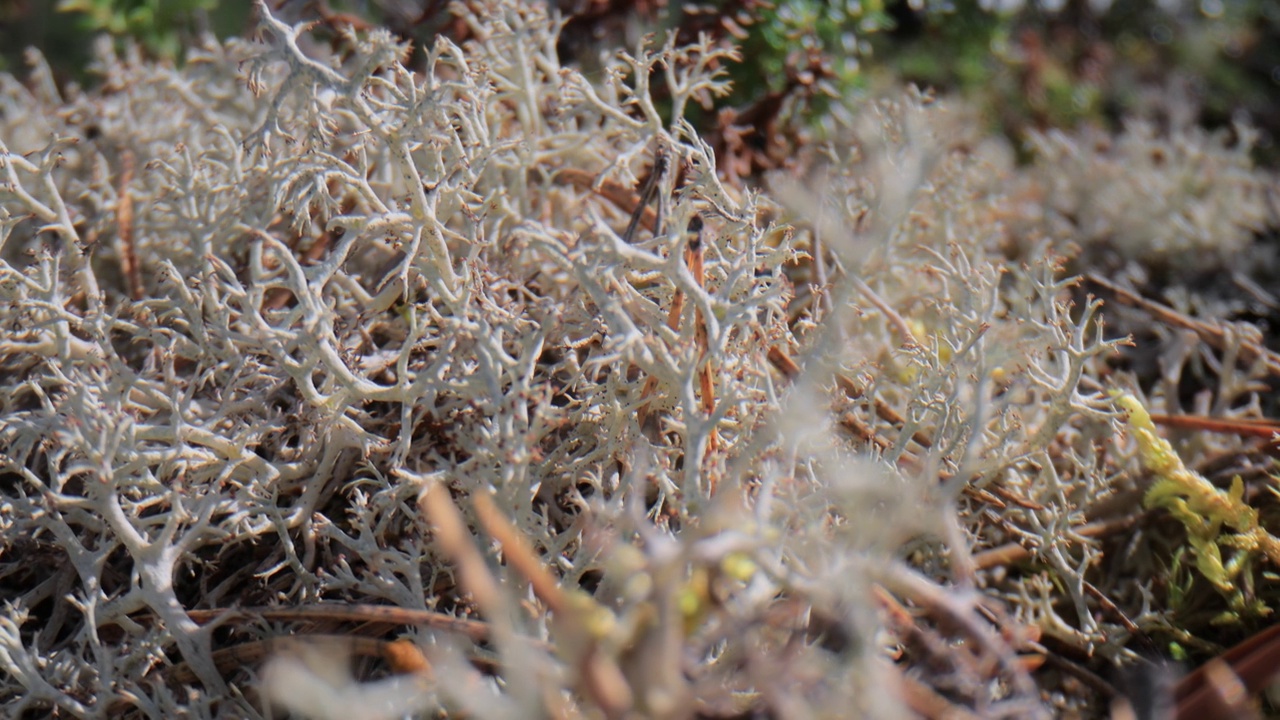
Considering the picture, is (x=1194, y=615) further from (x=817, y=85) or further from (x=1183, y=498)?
(x=817, y=85)

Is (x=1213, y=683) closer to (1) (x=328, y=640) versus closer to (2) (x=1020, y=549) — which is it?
(2) (x=1020, y=549)

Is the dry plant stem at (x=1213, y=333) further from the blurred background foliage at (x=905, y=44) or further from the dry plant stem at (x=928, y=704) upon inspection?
the dry plant stem at (x=928, y=704)

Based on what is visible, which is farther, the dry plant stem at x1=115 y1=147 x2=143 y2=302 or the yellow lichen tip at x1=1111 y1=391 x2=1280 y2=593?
the dry plant stem at x1=115 y1=147 x2=143 y2=302

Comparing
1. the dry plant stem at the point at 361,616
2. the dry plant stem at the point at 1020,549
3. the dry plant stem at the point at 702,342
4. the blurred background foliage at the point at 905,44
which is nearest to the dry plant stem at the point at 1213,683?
the dry plant stem at the point at 1020,549

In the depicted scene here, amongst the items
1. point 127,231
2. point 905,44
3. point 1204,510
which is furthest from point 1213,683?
point 905,44

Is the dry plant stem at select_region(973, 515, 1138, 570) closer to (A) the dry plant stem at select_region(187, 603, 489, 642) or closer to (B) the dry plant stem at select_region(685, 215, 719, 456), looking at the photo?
(B) the dry plant stem at select_region(685, 215, 719, 456)

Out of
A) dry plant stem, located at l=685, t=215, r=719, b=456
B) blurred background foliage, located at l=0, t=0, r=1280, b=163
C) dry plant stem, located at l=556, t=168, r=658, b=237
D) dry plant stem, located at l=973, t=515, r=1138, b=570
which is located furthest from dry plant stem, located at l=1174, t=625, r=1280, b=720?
blurred background foliage, located at l=0, t=0, r=1280, b=163
